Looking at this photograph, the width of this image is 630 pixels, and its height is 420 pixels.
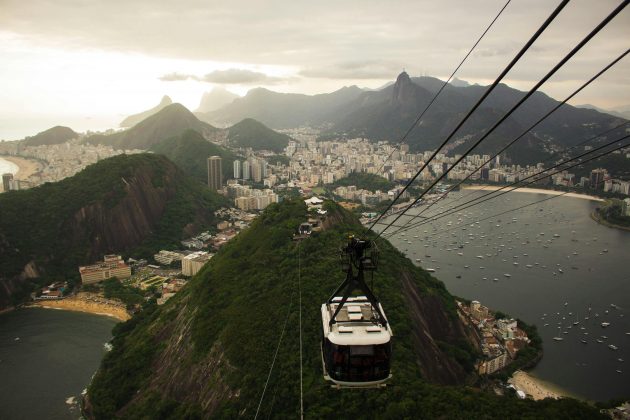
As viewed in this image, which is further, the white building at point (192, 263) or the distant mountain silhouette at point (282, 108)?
the distant mountain silhouette at point (282, 108)

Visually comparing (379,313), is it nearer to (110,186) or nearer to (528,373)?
(528,373)

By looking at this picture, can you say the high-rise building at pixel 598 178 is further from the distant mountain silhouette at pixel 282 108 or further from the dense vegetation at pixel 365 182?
the distant mountain silhouette at pixel 282 108

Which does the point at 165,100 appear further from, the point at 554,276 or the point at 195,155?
the point at 554,276

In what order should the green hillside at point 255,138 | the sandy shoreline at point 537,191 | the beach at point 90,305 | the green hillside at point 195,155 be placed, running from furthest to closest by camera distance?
the green hillside at point 255,138 < the green hillside at point 195,155 < the sandy shoreline at point 537,191 < the beach at point 90,305

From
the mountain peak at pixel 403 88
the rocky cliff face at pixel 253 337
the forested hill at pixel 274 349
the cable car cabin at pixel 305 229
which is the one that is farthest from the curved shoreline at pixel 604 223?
the mountain peak at pixel 403 88

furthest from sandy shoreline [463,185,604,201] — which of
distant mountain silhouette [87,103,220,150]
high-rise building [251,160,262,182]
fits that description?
distant mountain silhouette [87,103,220,150]

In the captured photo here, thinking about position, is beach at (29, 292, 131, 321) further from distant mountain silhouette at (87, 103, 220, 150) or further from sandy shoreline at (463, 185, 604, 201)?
distant mountain silhouette at (87, 103, 220, 150)

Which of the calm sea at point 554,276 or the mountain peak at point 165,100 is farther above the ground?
the mountain peak at point 165,100

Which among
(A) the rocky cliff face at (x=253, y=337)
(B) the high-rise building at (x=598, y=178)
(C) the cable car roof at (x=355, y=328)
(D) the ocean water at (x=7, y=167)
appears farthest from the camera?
(D) the ocean water at (x=7, y=167)
